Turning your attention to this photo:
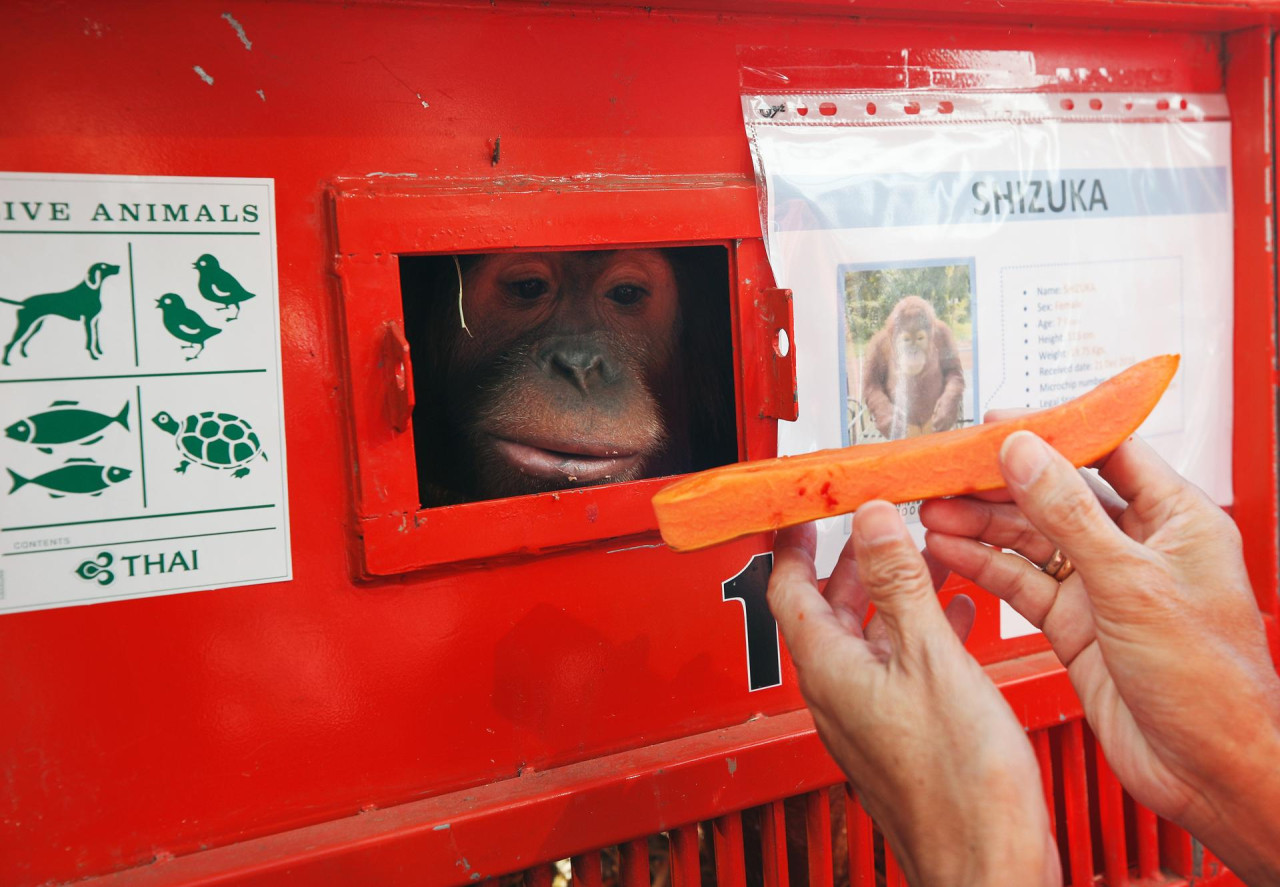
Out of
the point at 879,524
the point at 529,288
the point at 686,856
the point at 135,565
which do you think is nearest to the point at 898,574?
the point at 879,524

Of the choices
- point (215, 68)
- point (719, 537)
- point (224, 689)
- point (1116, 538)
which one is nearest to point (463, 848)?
point (224, 689)

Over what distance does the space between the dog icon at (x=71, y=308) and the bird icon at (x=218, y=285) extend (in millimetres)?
82

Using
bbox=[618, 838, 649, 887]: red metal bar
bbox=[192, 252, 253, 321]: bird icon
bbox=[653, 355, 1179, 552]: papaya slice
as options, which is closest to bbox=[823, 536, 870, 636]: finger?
bbox=[653, 355, 1179, 552]: papaya slice

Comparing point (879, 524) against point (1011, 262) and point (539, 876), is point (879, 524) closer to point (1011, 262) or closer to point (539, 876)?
point (539, 876)

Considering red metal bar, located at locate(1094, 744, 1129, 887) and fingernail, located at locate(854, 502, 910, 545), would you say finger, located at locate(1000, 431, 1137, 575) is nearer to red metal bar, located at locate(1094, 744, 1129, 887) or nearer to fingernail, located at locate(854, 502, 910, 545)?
fingernail, located at locate(854, 502, 910, 545)

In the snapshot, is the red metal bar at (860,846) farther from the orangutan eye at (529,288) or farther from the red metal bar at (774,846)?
the orangutan eye at (529,288)

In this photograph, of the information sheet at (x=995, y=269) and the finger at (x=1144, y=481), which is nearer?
the finger at (x=1144, y=481)

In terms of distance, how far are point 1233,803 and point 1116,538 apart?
38 cm

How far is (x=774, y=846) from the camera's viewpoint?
1287mm

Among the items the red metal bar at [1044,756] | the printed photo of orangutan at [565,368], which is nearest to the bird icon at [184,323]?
the printed photo of orangutan at [565,368]

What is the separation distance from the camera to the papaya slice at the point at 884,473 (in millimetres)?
976

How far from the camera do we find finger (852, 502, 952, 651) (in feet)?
2.86

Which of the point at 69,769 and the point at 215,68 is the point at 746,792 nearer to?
the point at 69,769

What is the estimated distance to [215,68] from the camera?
100cm
